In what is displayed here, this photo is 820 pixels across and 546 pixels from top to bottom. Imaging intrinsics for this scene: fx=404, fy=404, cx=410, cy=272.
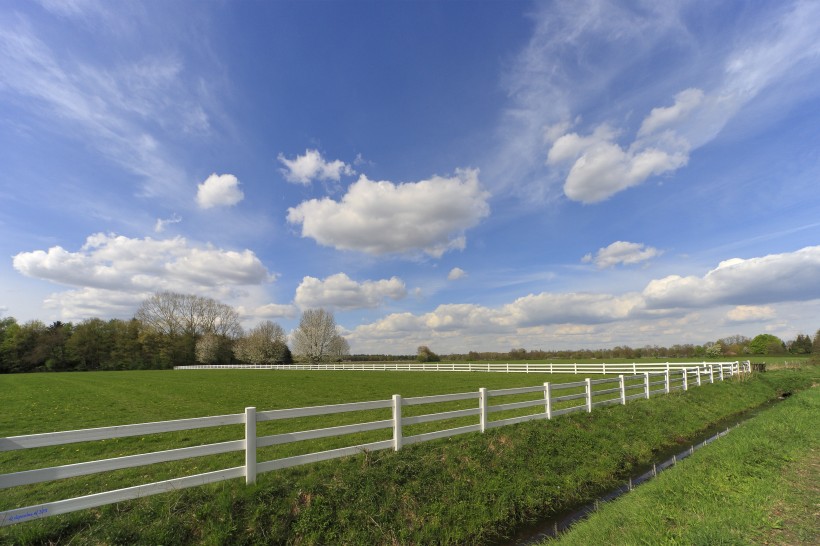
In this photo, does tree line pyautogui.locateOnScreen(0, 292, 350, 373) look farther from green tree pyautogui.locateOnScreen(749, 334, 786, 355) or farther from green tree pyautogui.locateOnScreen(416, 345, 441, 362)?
green tree pyautogui.locateOnScreen(749, 334, 786, 355)

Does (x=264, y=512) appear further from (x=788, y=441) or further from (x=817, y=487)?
(x=788, y=441)

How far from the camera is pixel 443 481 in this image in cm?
690

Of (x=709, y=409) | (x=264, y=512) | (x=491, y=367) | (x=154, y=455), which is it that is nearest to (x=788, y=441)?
(x=709, y=409)

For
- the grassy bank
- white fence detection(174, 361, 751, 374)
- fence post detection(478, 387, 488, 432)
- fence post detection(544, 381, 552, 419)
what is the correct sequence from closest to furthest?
the grassy bank < fence post detection(478, 387, 488, 432) < fence post detection(544, 381, 552, 419) < white fence detection(174, 361, 751, 374)

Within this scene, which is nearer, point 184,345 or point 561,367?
point 561,367

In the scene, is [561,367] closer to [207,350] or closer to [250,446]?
[250,446]

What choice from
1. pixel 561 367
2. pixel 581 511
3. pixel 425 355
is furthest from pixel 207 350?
pixel 581 511

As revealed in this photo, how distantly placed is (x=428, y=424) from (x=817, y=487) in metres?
7.93

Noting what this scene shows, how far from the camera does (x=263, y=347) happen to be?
7819 cm

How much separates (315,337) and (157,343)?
3008cm

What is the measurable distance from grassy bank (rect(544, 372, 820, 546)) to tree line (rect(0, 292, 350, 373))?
7261 cm

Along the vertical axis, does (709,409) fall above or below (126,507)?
below

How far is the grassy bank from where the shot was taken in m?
4.78

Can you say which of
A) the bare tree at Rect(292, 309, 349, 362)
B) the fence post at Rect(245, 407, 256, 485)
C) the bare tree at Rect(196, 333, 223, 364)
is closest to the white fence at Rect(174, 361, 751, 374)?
the bare tree at Rect(292, 309, 349, 362)
